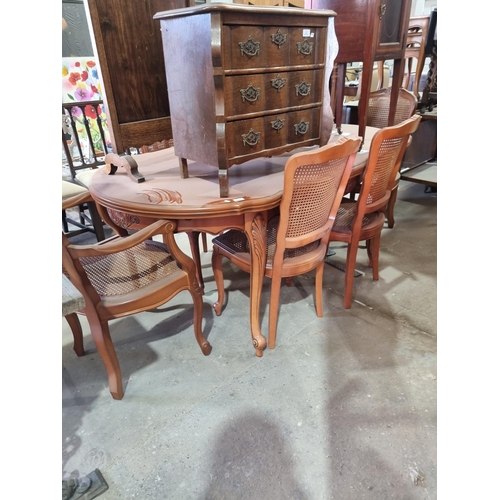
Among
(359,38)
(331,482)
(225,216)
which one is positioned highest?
(359,38)

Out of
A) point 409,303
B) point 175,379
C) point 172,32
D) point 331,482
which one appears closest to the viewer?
point 331,482

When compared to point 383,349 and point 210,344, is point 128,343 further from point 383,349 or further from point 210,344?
point 383,349

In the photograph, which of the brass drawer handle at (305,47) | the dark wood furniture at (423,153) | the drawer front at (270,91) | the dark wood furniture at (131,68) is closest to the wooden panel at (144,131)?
the dark wood furniture at (131,68)

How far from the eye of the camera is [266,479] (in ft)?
4.14

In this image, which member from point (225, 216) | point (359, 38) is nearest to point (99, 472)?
point (225, 216)

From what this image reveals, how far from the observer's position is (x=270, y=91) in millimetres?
1443

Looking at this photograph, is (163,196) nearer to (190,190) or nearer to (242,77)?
(190,190)

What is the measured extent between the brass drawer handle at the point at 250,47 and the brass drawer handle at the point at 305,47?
0.23 metres

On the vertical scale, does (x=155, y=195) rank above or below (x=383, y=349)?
above

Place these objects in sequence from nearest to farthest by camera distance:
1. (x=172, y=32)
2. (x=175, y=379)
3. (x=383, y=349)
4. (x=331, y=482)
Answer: (x=331, y=482), (x=172, y=32), (x=175, y=379), (x=383, y=349)

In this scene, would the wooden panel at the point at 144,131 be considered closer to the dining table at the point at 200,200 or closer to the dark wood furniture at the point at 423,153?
the dining table at the point at 200,200

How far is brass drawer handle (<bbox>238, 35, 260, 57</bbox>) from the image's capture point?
1.29 meters

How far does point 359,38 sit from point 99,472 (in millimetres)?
2327

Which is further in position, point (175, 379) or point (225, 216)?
point (175, 379)
